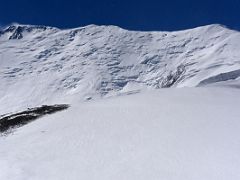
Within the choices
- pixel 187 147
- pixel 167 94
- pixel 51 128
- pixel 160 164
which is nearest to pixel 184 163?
pixel 160 164

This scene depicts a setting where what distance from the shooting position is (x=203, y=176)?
15.5 metres

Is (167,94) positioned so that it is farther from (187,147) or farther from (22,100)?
(22,100)

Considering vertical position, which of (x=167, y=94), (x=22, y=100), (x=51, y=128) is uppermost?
(x=51, y=128)

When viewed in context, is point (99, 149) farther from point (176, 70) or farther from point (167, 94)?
point (176, 70)

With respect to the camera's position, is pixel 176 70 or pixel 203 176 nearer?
pixel 203 176

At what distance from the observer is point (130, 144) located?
20516mm

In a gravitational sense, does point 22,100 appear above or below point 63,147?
below

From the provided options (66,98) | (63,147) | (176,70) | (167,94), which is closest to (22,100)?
(66,98)

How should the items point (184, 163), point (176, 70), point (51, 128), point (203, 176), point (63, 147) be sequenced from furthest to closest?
point (176, 70) → point (51, 128) → point (63, 147) → point (184, 163) → point (203, 176)

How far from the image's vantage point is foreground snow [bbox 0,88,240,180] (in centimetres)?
1648

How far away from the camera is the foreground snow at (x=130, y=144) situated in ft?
54.1

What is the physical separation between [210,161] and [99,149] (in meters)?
5.00

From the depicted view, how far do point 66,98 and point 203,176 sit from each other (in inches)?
6775

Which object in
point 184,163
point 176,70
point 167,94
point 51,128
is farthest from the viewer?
point 176,70
